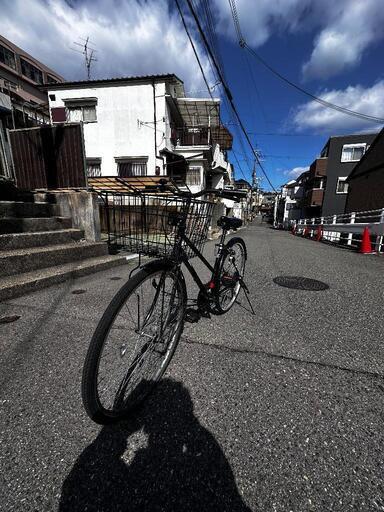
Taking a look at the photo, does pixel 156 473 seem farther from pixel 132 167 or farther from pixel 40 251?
pixel 132 167

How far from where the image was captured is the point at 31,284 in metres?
3.25

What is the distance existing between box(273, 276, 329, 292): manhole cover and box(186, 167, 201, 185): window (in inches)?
611

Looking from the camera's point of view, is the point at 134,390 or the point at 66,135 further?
the point at 66,135

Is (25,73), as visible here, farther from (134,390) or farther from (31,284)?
(134,390)

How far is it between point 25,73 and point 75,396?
3802 cm

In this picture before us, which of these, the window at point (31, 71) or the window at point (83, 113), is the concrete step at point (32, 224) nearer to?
the window at point (83, 113)

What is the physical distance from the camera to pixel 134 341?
5.72 ft

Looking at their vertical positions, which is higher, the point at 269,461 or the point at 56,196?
the point at 56,196

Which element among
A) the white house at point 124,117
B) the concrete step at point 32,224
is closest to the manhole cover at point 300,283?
the concrete step at point 32,224

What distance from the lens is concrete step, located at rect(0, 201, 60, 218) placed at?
424cm

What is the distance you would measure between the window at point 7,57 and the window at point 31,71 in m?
1.00

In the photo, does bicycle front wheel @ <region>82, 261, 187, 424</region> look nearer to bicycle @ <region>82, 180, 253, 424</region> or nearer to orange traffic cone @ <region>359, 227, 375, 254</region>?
bicycle @ <region>82, 180, 253, 424</region>

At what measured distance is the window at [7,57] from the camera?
80.7ft

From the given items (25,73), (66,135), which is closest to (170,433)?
(66,135)
